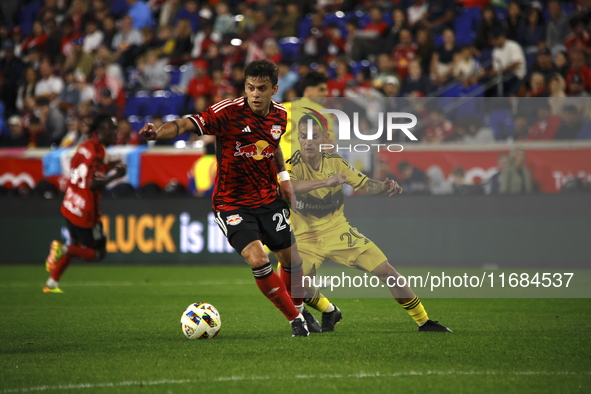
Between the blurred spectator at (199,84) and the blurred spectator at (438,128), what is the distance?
27.7 ft

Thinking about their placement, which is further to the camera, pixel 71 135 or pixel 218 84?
pixel 218 84

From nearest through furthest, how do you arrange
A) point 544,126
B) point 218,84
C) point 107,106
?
point 544,126, point 218,84, point 107,106

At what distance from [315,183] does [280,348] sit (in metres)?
1.60

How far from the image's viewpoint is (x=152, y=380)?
4.81 meters

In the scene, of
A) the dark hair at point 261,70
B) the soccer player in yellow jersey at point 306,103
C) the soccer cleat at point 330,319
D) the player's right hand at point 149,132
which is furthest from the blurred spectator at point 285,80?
the player's right hand at point 149,132

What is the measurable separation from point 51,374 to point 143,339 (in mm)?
1483

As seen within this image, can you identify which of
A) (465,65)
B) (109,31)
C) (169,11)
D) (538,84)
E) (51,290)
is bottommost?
(51,290)

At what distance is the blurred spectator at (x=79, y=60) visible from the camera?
2033 cm

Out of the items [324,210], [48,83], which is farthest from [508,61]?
[48,83]

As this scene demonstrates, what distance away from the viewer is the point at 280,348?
5980 mm

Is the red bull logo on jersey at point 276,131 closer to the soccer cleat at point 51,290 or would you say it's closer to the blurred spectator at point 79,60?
the soccer cleat at point 51,290

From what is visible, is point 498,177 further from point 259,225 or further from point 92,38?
point 92,38

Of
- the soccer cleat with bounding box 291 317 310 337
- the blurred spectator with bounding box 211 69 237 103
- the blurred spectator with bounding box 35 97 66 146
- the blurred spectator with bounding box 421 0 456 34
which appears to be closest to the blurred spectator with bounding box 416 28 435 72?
the blurred spectator with bounding box 421 0 456 34

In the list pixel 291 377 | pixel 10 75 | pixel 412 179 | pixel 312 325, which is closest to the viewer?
pixel 291 377
